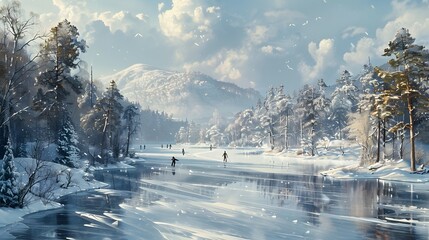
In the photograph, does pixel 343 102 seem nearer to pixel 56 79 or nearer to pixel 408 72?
pixel 408 72

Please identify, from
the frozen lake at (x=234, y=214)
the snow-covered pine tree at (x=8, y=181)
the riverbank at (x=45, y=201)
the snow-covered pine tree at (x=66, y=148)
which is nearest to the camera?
the frozen lake at (x=234, y=214)

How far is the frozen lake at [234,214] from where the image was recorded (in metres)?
14.5

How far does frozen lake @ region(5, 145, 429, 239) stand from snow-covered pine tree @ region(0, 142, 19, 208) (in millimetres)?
1352

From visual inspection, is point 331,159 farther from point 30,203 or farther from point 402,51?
point 30,203

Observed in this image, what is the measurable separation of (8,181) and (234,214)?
411 inches

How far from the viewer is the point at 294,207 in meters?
21.0

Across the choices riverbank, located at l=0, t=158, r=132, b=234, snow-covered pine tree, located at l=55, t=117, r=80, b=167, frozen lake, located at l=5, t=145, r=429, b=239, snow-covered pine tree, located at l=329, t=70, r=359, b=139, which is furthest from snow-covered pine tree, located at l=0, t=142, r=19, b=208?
snow-covered pine tree, located at l=329, t=70, r=359, b=139

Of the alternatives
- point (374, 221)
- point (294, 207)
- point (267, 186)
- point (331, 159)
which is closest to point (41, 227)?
point (294, 207)

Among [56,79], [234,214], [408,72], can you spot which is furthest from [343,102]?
[234,214]

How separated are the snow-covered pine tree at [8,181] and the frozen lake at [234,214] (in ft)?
4.44

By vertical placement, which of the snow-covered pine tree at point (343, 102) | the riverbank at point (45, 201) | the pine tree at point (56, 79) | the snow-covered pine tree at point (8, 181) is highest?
the snow-covered pine tree at point (343, 102)

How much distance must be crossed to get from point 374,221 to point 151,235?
9.71 metres

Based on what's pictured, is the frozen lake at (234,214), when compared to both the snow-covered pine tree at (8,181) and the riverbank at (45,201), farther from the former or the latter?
the snow-covered pine tree at (8,181)

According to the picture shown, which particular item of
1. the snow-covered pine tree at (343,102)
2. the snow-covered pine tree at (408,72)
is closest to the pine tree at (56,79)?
the snow-covered pine tree at (408,72)
